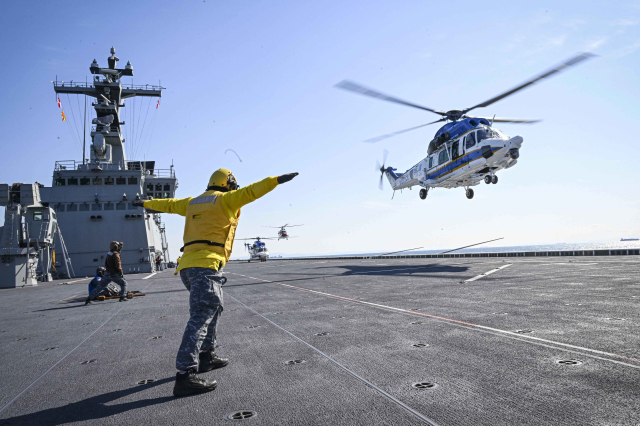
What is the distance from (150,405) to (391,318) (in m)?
4.23

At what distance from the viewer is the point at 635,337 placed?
4457 mm

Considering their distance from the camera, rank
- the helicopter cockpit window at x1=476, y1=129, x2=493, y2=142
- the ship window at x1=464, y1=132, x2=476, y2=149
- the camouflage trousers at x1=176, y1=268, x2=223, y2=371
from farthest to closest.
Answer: the ship window at x1=464, y1=132, x2=476, y2=149 → the helicopter cockpit window at x1=476, y1=129, x2=493, y2=142 → the camouflage trousers at x1=176, y1=268, x2=223, y2=371

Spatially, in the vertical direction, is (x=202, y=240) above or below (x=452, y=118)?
below

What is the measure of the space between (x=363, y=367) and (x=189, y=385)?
1670 mm

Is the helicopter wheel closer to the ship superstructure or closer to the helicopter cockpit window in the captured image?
the helicopter cockpit window

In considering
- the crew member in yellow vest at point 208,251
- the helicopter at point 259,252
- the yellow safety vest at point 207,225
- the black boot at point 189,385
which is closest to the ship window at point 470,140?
the crew member in yellow vest at point 208,251

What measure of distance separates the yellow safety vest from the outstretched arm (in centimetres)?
34

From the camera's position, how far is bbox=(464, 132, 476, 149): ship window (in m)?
22.3

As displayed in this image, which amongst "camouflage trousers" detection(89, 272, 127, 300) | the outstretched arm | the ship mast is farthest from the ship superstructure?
the outstretched arm

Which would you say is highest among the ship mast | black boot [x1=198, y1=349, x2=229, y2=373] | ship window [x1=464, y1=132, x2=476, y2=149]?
the ship mast

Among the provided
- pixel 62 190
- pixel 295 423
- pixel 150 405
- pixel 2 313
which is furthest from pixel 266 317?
pixel 62 190

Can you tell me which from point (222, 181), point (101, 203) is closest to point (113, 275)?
point (222, 181)

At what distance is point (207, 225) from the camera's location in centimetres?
418

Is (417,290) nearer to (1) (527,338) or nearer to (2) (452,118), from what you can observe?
(1) (527,338)
